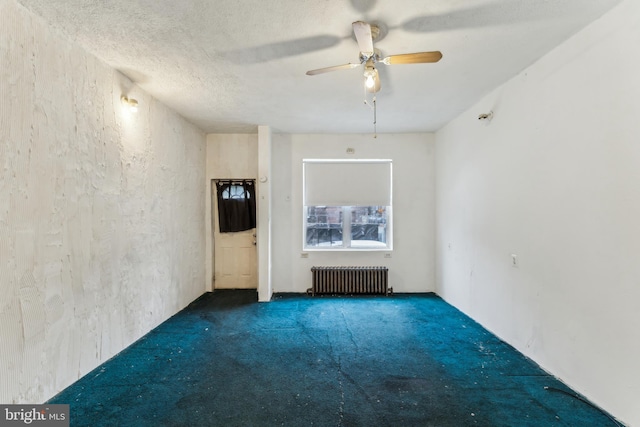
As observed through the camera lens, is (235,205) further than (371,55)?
Yes

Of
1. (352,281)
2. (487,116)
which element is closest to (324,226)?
(352,281)

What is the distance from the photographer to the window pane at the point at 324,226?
535cm

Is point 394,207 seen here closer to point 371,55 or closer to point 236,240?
point 236,240

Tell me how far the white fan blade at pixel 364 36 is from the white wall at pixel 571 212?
1670 millimetres

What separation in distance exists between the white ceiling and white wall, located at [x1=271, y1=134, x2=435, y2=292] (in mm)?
1425

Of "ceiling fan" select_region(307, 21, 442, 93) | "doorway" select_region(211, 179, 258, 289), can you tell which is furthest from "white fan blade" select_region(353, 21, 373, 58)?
"doorway" select_region(211, 179, 258, 289)

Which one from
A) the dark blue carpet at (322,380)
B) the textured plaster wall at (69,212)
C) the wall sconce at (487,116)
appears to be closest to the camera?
the textured plaster wall at (69,212)

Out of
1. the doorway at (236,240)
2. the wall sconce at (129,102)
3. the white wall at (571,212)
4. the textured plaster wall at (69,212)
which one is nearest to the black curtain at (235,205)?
the doorway at (236,240)

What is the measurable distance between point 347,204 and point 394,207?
0.83 metres

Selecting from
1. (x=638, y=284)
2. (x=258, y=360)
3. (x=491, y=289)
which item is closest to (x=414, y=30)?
(x=638, y=284)

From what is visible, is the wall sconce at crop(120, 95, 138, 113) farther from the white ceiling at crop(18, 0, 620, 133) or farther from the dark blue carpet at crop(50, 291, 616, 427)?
the dark blue carpet at crop(50, 291, 616, 427)

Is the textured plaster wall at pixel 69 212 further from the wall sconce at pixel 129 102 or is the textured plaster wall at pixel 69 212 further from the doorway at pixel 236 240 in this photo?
the doorway at pixel 236 240

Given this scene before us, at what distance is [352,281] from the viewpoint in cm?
505

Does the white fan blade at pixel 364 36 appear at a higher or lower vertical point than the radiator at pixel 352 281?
higher
